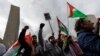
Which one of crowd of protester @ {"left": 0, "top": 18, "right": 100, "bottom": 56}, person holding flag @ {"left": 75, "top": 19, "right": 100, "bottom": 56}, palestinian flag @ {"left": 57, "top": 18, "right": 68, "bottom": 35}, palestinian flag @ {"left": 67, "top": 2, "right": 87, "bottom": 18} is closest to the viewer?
person holding flag @ {"left": 75, "top": 19, "right": 100, "bottom": 56}

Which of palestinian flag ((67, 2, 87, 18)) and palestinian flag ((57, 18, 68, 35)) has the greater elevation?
palestinian flag ((67, 2, 87, 18))

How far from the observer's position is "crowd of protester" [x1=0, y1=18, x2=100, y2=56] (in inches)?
361

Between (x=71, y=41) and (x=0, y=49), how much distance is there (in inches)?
172

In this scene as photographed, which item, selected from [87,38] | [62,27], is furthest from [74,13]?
[87,38]

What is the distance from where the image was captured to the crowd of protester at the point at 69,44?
9.17 meters

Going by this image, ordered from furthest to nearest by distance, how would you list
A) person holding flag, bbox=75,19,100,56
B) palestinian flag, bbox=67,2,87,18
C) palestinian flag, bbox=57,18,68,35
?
palestinian flag, bbox=57,18,68,35
palestinian flag, bbox=67,2,87,18
person holding flag, bbox=75,19,100,56

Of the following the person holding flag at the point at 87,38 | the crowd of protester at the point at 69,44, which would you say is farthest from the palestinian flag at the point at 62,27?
the person holding flag at the point at 87,38

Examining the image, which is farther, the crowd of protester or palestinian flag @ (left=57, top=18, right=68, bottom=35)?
palestinian flag @ (left=57, top=18, right=68, bottom=35)

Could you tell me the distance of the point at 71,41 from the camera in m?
15.9

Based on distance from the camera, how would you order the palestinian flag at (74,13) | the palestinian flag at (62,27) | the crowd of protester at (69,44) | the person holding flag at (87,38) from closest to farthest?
the person holding flag at (87,38), the crowd of protester at (69,44), the palestinian flag at (74,13), the palestinian flag at (62,27)

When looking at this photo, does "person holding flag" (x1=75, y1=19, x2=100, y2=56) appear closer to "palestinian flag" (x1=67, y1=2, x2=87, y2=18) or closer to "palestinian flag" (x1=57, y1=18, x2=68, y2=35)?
"palestinian flag" (x1=67, y1=2, x2=87, y2=18)

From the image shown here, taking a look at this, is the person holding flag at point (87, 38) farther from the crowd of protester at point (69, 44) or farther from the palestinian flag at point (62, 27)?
the palestinian flag at point (62, 27)

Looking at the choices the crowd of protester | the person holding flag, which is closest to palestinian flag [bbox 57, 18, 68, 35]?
the crowd of protester

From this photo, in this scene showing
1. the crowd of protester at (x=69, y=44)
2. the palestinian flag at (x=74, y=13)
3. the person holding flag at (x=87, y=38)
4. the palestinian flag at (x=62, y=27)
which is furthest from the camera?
the palestinian flag at (x=62, y=27)
